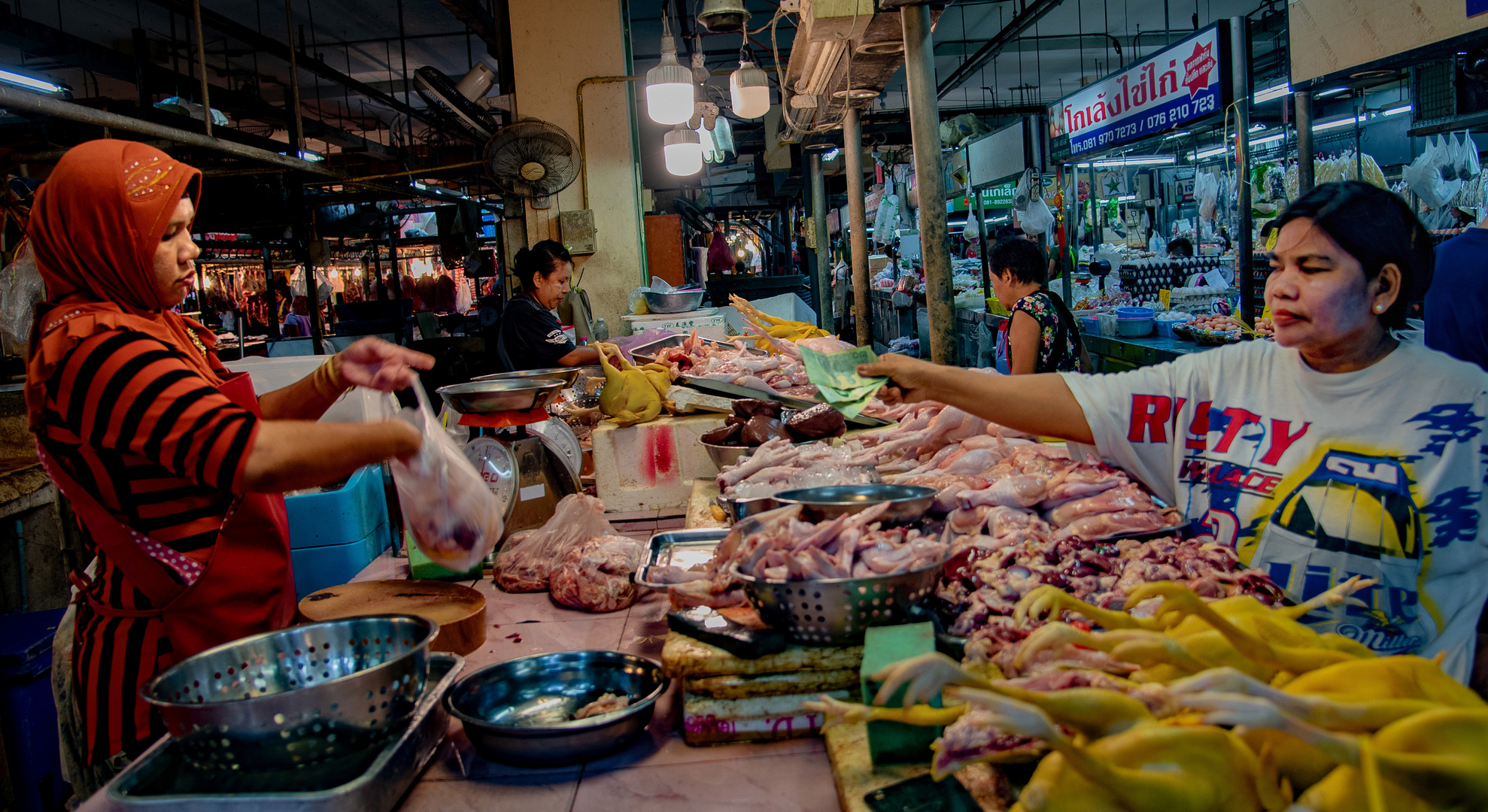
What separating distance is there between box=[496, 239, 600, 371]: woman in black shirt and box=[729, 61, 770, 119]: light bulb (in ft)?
6.17

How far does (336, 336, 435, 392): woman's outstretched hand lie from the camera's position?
2182 millimetres

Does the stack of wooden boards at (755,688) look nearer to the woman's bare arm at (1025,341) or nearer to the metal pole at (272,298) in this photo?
the woman's bare arm at (1025,341)

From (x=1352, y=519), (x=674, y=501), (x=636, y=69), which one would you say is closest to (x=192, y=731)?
(x=1352, y=519)

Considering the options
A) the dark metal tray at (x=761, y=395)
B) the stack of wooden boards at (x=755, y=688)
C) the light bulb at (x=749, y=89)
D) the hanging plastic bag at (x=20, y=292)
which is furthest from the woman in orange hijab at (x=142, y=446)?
the light bulb at (x=749, y=89)

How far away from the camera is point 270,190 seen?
12.5 meters

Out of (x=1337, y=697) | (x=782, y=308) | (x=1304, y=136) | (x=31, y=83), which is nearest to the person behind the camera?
(x=1337, y=697)

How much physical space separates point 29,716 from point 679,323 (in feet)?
17.8

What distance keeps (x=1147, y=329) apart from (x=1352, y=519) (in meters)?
7.36

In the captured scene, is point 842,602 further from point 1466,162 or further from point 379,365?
point 1466,162

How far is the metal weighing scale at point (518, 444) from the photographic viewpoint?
3256mm

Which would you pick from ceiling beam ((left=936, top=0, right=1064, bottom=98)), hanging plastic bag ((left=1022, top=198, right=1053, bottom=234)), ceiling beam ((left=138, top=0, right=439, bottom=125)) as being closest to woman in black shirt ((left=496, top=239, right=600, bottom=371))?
ceiling beam ((left=936, top=0, right=1064, bottom=98))

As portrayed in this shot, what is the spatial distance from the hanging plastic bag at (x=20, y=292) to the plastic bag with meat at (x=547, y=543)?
3.88 metres

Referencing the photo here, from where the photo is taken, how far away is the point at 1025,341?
198 inches

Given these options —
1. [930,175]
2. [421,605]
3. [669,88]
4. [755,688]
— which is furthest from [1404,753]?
[669,88]
